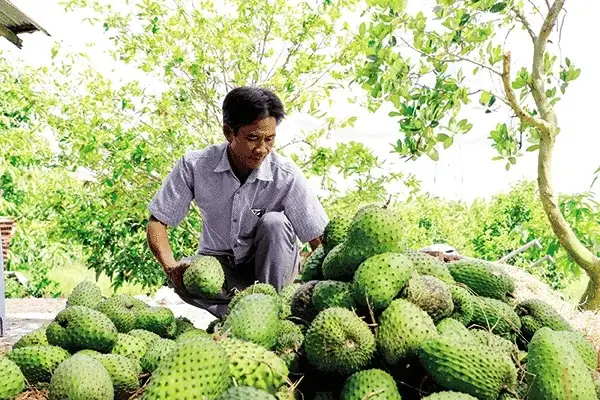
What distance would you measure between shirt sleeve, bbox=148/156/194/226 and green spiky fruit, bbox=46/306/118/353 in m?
1.71

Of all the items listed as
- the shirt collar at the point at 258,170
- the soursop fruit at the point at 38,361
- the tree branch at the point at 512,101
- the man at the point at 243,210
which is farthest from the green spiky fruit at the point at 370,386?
the tree branch at the point at 512,101

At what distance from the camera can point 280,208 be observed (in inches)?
170

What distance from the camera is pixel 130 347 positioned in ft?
8.37

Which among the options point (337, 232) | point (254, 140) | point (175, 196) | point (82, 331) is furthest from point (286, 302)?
point (175, 196)

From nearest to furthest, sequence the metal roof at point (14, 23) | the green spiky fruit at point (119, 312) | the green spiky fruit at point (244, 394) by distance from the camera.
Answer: the green spiky fruit at point (244, 394), the green spiky fruit at point (119, 312), the metal roof at point (14, 23)

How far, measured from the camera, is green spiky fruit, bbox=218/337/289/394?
1912 mm

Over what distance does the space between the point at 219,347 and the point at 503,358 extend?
80 centimetres

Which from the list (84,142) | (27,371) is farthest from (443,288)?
(84,142)

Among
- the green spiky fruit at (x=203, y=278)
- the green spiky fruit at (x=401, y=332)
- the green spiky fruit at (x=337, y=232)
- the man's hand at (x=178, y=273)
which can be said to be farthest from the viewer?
the man's hand at (x=178, y=273)

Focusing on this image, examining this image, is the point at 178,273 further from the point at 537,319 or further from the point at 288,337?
the point at 537,319

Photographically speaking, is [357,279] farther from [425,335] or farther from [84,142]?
[84,142]

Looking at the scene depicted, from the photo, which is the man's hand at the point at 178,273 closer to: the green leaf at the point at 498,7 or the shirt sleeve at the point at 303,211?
the shirt sleeve at the point at 303,211

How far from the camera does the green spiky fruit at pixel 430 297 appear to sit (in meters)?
2.19

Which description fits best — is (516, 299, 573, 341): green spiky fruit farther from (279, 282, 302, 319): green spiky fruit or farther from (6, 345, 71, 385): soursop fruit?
(6, 345, 71, 385): soursop fruit
